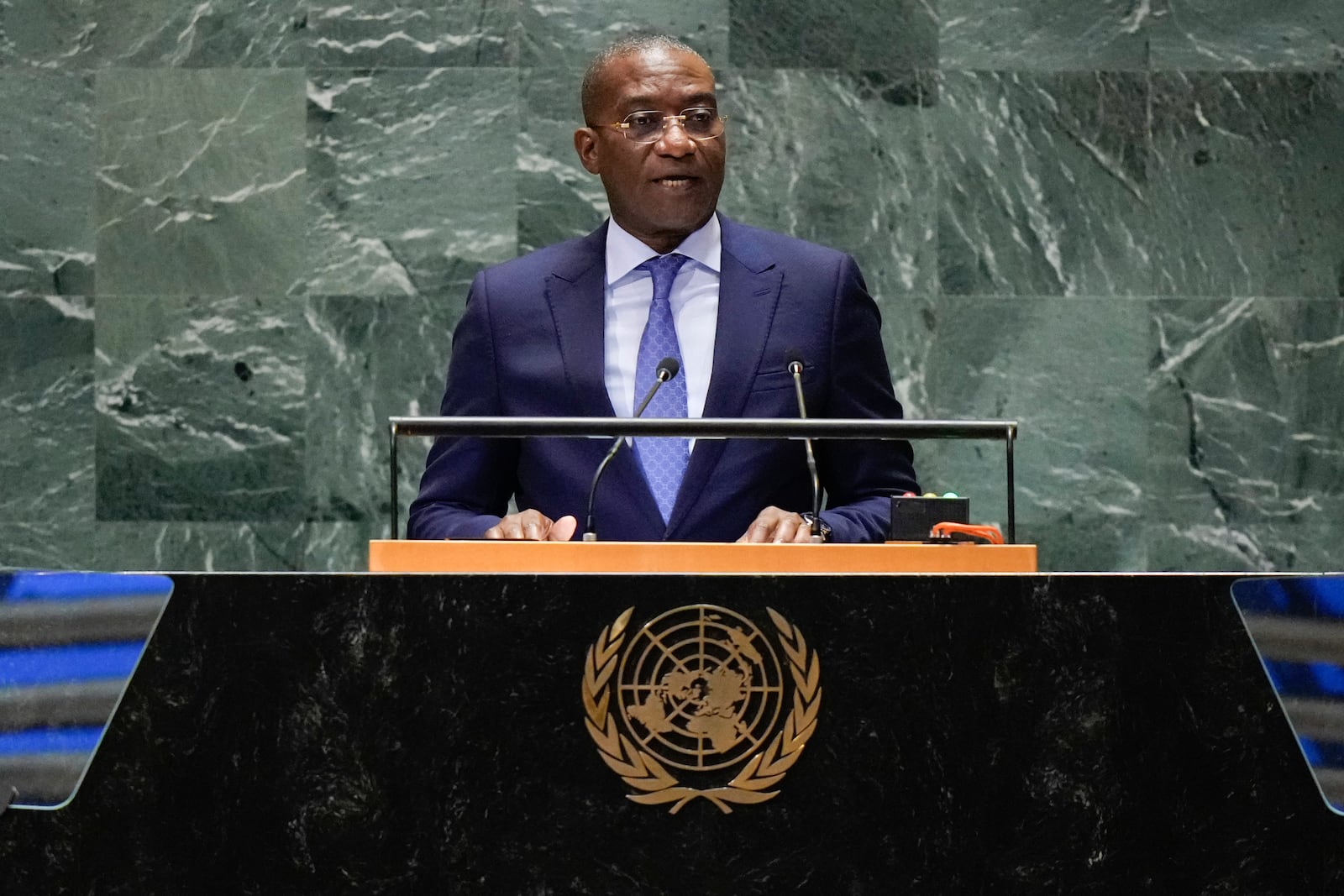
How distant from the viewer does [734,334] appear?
3.41 m

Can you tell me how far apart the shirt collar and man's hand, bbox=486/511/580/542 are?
3.04 ft

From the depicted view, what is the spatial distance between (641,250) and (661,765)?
5.24 feet

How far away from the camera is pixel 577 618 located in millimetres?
2158

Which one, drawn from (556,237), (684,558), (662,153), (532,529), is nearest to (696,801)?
(684,558)

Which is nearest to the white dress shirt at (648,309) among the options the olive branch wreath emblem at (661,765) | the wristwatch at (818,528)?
the wristwatch at (818,528)

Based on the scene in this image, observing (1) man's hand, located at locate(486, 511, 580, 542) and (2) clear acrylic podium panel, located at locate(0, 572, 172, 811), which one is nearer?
(2) clear acrylic podium panel, located at locate(0, 572, 172, 811)

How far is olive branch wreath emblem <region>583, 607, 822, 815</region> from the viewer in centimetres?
214

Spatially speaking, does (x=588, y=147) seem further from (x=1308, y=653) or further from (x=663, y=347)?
(x=1308, y=653)

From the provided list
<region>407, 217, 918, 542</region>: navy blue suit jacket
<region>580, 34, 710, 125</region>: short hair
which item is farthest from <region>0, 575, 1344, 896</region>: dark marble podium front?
<region>580, 34, 710, 125</region>: short hair

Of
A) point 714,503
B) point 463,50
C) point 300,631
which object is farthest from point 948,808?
point 463,50

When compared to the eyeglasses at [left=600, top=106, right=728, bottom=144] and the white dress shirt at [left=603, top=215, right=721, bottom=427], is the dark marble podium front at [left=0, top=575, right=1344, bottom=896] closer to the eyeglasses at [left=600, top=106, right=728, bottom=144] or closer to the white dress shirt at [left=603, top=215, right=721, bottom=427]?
the white dress shirt at [left=603, top=215, right=721, bottom=427]

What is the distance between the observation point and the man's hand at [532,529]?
2.62 meters

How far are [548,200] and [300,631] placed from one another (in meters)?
3.21

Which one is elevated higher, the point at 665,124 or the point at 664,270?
the point at 665,124
